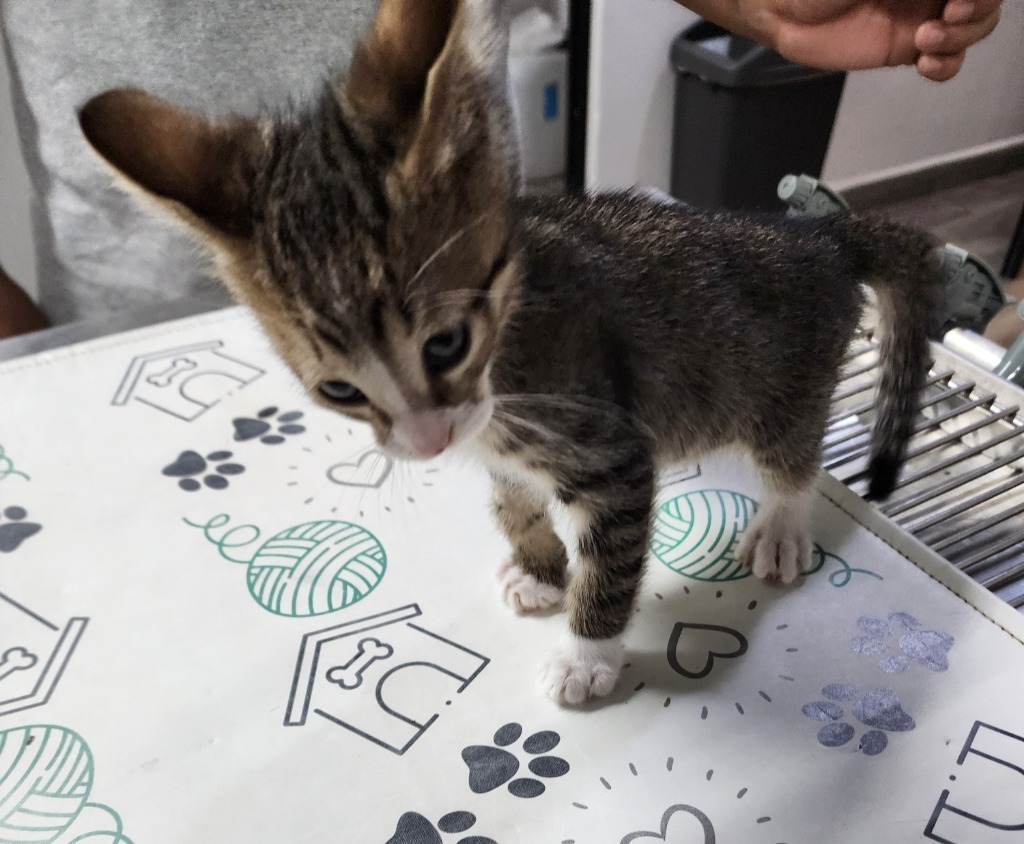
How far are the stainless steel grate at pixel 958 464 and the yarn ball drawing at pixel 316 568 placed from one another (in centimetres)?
51

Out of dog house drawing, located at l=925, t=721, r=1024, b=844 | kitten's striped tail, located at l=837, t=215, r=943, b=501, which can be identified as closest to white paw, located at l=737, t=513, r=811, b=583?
kitten's striped tail, located at l=837, t=215, r=943, b=501

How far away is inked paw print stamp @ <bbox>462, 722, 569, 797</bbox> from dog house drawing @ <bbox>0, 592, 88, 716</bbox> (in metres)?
0.38

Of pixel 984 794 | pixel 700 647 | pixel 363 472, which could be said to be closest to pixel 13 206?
pixel 363 472

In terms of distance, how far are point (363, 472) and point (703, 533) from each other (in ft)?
1.27

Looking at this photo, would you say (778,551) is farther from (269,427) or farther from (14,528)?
(14,528)

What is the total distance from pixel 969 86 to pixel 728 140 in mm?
682

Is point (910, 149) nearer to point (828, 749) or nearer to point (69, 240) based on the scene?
point (828, 749)

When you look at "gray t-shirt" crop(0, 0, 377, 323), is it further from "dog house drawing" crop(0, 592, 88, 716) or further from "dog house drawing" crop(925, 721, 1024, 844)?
"dog house drawing" crop(925, 721, 1024, 844)

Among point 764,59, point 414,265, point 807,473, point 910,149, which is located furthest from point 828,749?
point 764,59

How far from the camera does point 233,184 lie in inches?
20.8

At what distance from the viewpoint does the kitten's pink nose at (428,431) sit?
22.6 inches

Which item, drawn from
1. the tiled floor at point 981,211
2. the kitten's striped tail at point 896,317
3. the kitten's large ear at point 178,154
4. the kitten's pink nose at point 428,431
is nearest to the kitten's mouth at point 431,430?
the kitten's pink nose at point 428,431

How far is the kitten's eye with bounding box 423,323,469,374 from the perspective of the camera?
55cm

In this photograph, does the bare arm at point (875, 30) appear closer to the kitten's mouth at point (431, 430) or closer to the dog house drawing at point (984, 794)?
the kitten's mouth at point (431, 430)
